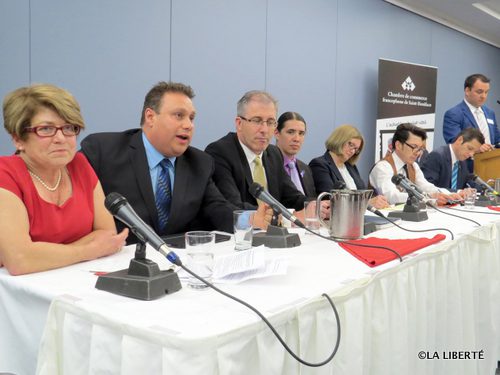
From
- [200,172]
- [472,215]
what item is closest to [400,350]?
[200,172]

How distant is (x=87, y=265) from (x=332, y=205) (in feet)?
2.91

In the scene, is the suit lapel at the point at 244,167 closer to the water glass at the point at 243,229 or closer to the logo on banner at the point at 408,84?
the water glass at the point at 243,229

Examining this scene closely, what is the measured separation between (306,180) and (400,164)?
2.76 feet

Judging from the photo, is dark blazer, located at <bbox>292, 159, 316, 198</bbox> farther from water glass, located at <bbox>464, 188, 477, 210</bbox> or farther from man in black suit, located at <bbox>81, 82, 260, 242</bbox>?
man in black suit, located at <bbox>81, 82, 260, 242</bbox>

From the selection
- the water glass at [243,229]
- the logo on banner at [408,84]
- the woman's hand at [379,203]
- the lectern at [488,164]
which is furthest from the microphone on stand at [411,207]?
the logo on banner at [408,84]

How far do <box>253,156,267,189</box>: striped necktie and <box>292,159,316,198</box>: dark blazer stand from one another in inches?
25.8

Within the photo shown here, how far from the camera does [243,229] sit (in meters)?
1.52

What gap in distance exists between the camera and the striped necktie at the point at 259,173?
266 centimetres

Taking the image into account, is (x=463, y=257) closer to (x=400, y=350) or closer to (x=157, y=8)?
(x=400, y=350)

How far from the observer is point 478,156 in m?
4.41

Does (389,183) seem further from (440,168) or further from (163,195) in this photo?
(163,195)

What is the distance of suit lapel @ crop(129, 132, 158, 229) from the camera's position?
195 centimetres

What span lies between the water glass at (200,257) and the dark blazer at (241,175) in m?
1.11

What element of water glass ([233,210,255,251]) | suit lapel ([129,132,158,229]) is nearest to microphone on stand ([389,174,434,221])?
water glass ([233,210,255,251])
